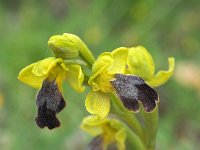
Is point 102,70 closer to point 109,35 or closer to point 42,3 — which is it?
point 109,35

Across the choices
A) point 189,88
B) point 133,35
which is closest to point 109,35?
point 133,35

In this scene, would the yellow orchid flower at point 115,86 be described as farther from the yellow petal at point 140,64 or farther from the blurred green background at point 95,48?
the blurred green background at point 95,48

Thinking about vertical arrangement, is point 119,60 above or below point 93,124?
above

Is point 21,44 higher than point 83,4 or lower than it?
higher

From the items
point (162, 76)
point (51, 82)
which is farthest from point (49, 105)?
point (162, 76)

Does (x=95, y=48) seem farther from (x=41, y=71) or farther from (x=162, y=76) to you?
(x=41, y=71)

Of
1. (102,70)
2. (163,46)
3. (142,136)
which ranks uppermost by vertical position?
(102,70)

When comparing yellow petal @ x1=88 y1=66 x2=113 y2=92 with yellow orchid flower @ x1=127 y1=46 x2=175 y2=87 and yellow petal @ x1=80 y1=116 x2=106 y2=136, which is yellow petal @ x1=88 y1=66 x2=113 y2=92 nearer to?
yellow orchid flower @ x1=127 y1=46 x2=175 y2=87
